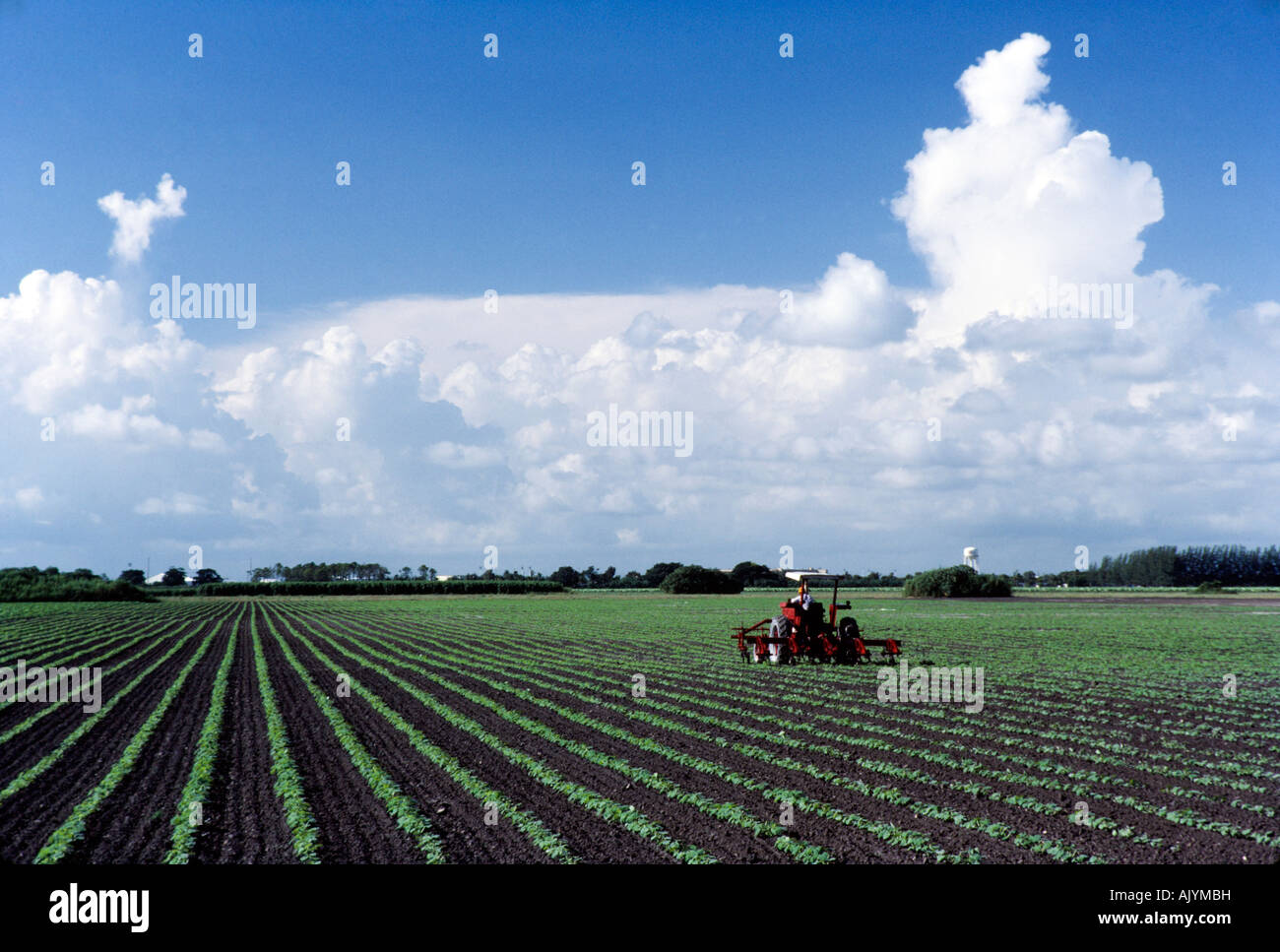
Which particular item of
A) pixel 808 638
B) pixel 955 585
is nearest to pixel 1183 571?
pixel 955 585

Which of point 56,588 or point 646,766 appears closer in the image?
point 646,766

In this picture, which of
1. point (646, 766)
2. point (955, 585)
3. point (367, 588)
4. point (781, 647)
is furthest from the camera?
point (367, 588)

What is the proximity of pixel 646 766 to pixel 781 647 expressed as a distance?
1317cm

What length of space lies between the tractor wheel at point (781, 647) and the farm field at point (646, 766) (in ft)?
2.17

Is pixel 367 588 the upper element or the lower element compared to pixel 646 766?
lower

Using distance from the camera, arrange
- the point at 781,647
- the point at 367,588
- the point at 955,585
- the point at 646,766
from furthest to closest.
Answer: the point at 367,588 < the point at 955,585 < the point at 781,647 < the point at 646,766

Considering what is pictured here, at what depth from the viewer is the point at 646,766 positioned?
12438mm

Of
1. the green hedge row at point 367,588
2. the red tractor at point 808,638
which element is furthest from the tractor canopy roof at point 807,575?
the green hedge row at point 367,588

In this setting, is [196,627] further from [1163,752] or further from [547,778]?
[1163,752]

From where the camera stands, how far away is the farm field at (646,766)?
909 centimetres

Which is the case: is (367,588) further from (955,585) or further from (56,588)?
(955,585)
